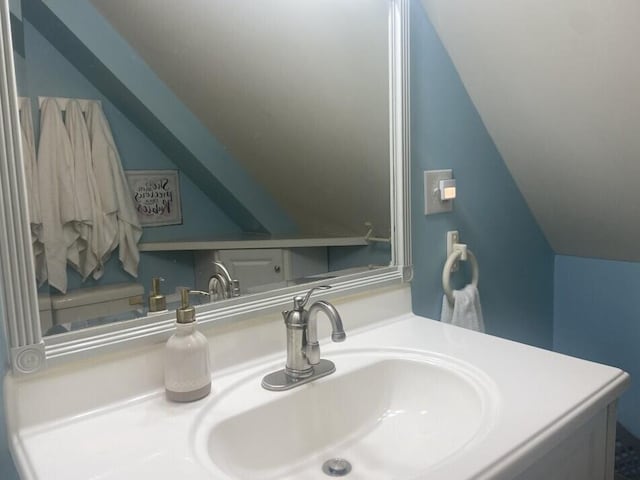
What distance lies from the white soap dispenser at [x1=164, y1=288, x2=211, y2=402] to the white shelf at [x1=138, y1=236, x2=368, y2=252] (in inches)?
6.9

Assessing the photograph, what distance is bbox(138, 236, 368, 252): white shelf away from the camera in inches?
38.4

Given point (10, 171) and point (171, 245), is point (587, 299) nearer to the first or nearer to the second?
point (171, 245)

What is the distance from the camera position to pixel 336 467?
2.92 ft

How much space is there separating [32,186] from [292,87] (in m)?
0.62

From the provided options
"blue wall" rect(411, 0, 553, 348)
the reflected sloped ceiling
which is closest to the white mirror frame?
the reflected sloped ceiling

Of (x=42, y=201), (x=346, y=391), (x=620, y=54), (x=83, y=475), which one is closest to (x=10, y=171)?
(x=42, y=201)

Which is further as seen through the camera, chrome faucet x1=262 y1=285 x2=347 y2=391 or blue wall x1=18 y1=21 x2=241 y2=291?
chrome faucet x1=262 y1=285 x2=347 y2=391

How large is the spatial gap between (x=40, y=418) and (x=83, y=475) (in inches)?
6.9

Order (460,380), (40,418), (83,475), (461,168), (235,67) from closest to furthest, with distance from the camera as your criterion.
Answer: (83,475) → (40,418) → (460,380) → (235,67) → (461,168)

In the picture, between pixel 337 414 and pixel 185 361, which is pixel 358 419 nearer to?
pixel 337 414

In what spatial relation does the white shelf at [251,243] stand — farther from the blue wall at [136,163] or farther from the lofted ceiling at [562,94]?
the lofted ceiling at [562,94]

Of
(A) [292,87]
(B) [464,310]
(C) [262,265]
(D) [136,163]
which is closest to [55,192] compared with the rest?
(D) [136,163]

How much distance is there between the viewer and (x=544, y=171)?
149cm

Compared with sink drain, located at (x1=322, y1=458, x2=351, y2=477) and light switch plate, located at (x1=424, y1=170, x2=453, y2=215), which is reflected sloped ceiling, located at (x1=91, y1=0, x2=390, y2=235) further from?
sink drain, located at (x1=322, y1=458, x2=351, y2=477)
